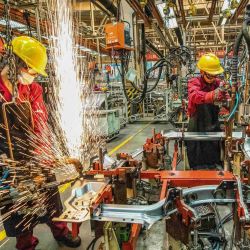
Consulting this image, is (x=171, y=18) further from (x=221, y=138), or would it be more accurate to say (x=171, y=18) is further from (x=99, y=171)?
(x=99, y=171)

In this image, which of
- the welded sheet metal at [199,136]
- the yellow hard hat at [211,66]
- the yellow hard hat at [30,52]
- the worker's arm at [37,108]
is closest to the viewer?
the yellow hard hat at [30,52]

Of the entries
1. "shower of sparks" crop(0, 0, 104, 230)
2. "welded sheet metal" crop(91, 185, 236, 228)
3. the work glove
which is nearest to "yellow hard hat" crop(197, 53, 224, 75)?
the work glove

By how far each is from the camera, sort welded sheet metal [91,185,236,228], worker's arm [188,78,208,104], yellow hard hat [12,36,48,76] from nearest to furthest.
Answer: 1. welded sheet metal [91,185,236,228]
2. yellow hard hat [12,36,48,76]
3. worker's arm [188,78,208,104]

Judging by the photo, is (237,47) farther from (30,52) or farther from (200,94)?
(30,52)

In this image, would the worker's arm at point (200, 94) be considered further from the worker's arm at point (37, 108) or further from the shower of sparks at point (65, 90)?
the worker's arm at point (37, 108)

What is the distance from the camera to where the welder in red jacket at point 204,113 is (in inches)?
152

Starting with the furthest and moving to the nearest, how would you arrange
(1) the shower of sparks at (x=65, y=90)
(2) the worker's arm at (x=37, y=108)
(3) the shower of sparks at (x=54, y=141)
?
1. (1) the shower of sparks at (x=65, y=90)
2. (2) the worker's arm at (x=37, y=108)
3. (3) the shower of sparks at (x=54, y=141)

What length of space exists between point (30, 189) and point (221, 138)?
252 centimetres

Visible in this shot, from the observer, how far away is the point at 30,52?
263 centimetres

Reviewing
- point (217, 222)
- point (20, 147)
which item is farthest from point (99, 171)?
point (217, 222)

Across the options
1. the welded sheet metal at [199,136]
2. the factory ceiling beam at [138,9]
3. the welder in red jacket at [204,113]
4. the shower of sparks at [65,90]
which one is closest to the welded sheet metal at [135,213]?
the welded sheet metal at [199,136]

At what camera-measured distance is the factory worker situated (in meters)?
2.51

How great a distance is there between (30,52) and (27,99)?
19.0 inches

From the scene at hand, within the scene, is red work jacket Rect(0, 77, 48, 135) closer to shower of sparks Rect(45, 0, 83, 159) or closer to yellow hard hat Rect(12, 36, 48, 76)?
yellow hard hat Rect(12, 36, 48, 76)
